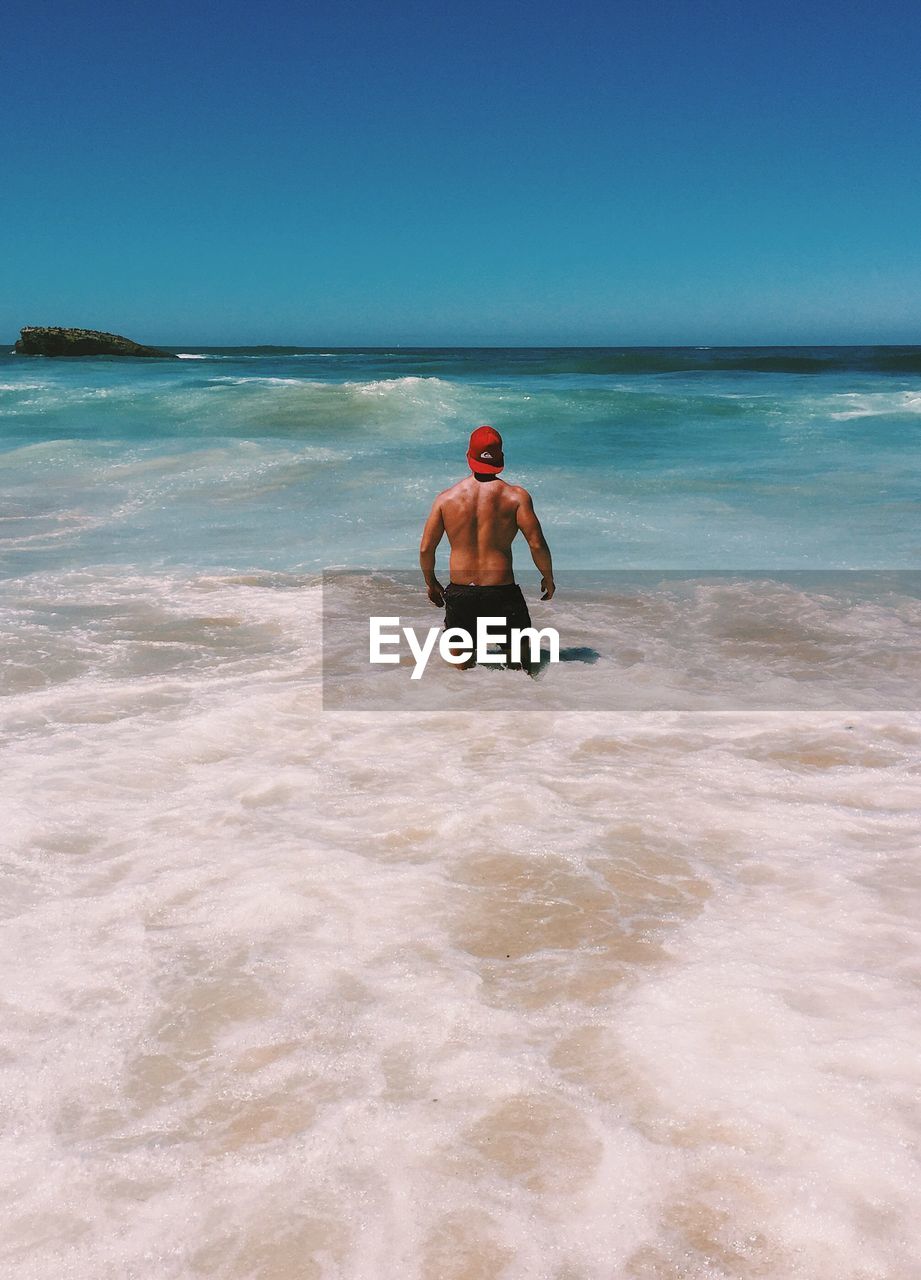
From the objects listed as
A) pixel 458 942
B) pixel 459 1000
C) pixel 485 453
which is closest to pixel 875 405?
pixel 485 453

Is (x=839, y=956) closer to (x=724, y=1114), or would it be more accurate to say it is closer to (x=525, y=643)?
(x=724, y=1114)

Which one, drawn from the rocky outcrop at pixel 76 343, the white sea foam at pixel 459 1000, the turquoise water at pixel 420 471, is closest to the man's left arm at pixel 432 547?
the white sea foam at pixel 459 1000

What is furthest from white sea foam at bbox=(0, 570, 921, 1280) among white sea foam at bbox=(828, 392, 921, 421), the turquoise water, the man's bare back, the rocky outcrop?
the rocky outcrop

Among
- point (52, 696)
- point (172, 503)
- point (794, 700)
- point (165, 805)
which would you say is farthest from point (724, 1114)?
point (172, 503)

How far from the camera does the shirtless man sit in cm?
596

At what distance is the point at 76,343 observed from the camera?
59.6 m

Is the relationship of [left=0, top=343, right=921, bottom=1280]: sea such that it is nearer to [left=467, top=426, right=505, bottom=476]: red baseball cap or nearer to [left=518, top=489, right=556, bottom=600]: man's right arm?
[left=518, top=489, right=556, bottom=600]: man's right arm

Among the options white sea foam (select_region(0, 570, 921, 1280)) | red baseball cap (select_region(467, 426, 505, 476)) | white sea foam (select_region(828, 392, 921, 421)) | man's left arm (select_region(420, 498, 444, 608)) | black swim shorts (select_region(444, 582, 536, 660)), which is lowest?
white sea foam (select_region(0, 570, 921, 1280))

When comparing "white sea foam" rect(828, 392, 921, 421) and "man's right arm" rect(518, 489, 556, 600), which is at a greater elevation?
"white sea foam" rect(828, 392, 921, 421)

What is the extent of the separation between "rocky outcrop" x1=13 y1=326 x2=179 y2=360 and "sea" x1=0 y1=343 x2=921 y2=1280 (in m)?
56.6

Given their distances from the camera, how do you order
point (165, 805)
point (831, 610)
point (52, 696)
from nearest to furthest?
point (165, 805) < point (52, 696) < point (831, 610)

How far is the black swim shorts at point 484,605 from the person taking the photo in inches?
245

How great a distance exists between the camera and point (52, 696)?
5793 millimetres

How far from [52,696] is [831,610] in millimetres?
5863
